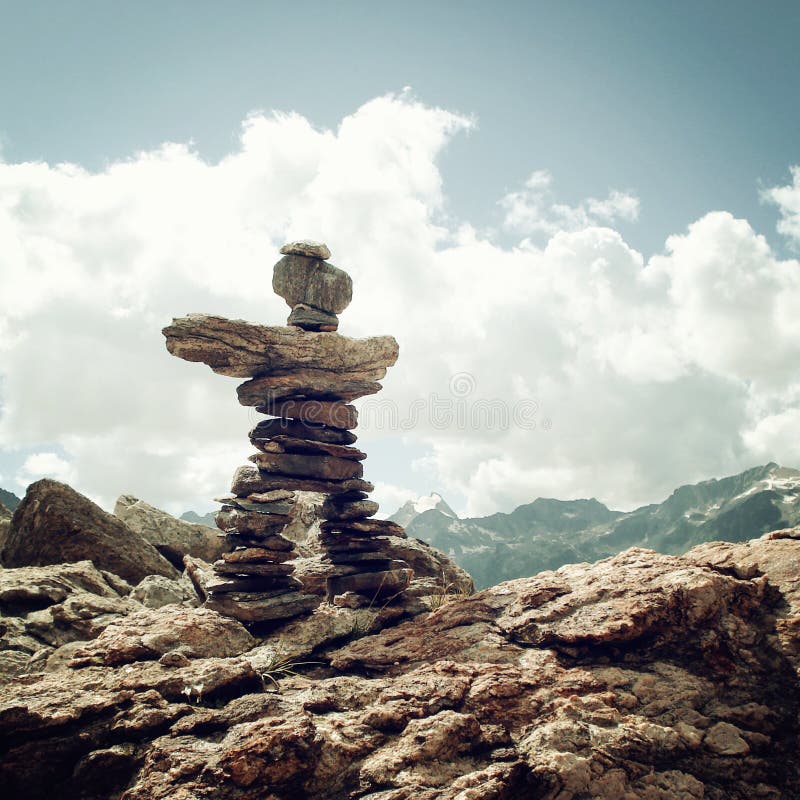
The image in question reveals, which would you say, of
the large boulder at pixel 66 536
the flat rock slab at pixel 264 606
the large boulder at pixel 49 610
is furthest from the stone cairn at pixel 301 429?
the large boulder at pixel 66 536

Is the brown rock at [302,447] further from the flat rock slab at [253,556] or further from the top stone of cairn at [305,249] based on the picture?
the top stone of cairn at [305,249]

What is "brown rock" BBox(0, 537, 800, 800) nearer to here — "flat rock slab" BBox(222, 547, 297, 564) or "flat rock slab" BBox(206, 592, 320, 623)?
"flat rock slab" BBox(206, 592, 320, 623)

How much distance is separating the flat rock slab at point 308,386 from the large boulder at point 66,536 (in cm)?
753

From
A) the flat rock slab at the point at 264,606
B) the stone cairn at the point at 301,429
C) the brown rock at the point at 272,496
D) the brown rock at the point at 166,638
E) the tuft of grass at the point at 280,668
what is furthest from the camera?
the brown rock at the point at 272,496

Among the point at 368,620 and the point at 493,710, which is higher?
the point at 368,620

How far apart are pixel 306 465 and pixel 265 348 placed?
4.81 meters

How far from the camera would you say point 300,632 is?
16844 millimetres

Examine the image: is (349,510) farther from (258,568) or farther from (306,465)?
(258,568)

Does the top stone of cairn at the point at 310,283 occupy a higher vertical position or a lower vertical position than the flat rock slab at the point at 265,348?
higher

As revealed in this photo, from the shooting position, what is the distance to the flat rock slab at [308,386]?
22125mm

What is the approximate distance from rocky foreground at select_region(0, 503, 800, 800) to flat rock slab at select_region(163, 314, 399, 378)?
932 cm

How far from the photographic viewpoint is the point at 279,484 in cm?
2108

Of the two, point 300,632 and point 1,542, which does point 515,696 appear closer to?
point 300,632

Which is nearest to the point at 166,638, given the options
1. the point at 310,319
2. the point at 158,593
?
the point at 158,593
